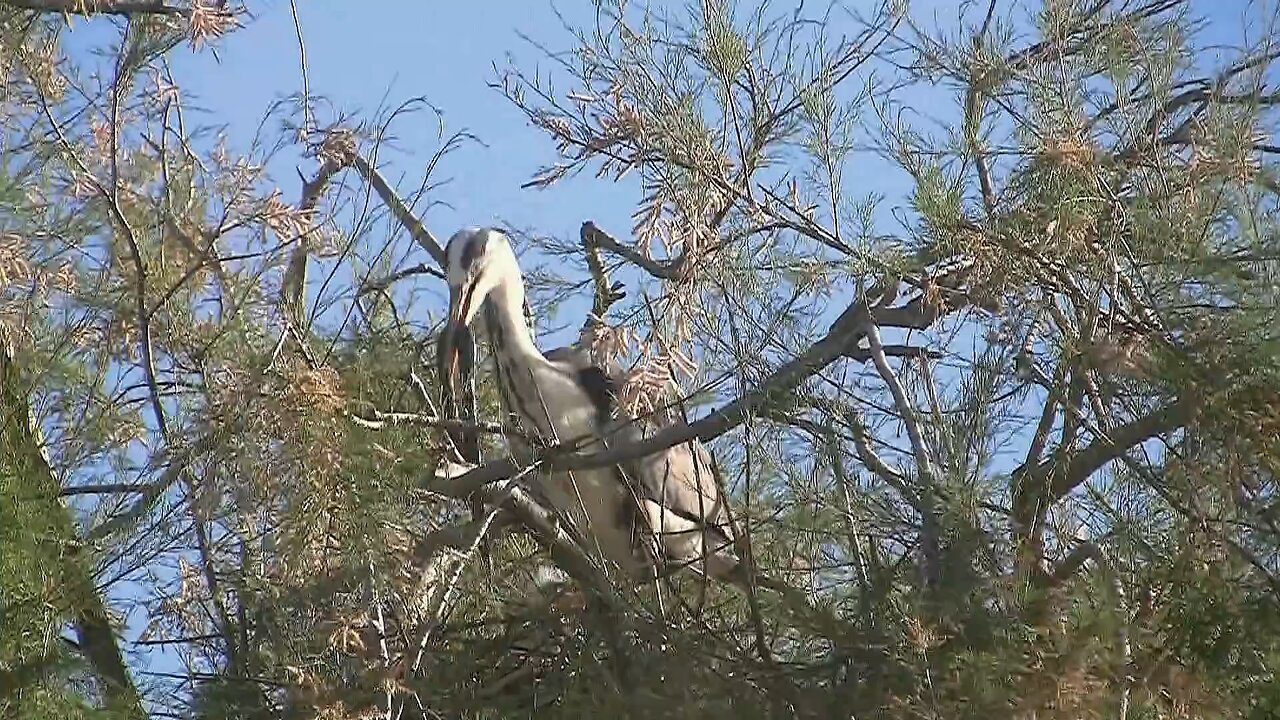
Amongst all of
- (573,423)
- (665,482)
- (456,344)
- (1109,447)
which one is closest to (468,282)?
(456,344)

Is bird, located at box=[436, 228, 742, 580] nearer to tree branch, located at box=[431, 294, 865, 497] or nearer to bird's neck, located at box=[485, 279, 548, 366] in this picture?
bird's neck, located at box=[485, 279, 548, 366]

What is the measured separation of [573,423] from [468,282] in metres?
0.32

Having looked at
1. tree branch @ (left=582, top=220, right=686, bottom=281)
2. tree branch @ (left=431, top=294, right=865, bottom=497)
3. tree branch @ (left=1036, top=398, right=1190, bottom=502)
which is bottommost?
tree branch @ (left=1036, top=398, right=1190, bottom=502)

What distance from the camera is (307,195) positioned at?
88.7 inches

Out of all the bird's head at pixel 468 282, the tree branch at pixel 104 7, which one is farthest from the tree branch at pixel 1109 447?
the tree branch at pixel 104 7

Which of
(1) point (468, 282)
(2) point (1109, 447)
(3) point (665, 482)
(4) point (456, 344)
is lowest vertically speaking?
(2) point (1109, 447)

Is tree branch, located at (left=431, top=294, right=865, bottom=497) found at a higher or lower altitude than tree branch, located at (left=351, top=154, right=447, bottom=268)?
lower

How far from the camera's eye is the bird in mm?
2588

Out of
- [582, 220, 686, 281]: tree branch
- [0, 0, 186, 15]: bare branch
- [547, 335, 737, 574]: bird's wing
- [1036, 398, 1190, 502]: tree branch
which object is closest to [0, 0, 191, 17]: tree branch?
[0, 0, 186, 15]: bare branch

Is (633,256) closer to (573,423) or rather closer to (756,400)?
(756,400)

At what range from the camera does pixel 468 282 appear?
2.75m

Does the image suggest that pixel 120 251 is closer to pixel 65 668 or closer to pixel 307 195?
pixel 307 195

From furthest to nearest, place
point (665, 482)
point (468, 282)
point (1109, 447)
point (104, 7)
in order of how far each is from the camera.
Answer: point (468, 282)
point (665, 482)
point (104, 7)
point (1109, 447)

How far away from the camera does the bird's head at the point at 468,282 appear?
8.57 feet
